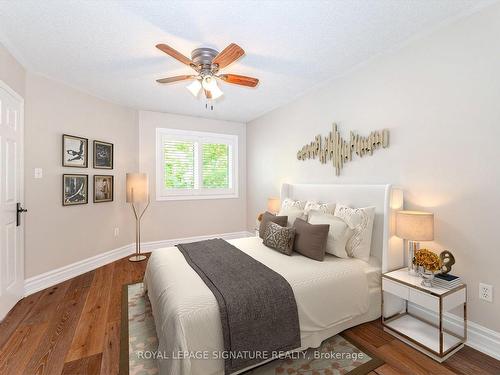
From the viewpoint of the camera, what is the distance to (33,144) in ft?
9.62

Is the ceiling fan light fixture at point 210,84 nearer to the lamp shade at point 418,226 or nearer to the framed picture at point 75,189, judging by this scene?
the lamp shade at point 418,226

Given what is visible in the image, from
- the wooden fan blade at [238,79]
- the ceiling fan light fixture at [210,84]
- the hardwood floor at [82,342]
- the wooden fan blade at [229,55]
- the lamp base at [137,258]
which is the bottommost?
the hardwood floor at [82,342]

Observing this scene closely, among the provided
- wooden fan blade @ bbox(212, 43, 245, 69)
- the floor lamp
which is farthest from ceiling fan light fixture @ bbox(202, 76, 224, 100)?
→ the floor lamp

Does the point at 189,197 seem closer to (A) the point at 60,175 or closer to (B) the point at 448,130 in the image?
(A) the point at 60,175

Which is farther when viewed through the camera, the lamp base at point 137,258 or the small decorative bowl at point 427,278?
the lamp base at point 137,258

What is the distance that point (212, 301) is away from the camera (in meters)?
1.61

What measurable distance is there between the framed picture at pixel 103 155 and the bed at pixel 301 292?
2.11m

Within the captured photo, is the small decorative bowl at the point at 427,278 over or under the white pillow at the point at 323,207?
under

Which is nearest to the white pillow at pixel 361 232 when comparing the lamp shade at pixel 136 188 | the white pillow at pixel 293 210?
the white pillow at pixel 293 210

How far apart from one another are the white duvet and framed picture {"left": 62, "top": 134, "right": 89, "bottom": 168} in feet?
6.56

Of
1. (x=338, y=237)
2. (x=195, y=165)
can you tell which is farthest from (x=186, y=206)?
(x=338, y=237)

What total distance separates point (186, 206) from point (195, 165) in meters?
0.84

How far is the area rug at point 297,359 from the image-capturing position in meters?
1.72

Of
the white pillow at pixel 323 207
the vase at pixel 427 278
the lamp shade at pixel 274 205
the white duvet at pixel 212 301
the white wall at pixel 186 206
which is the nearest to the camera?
the white duvet at pixel 212 301
